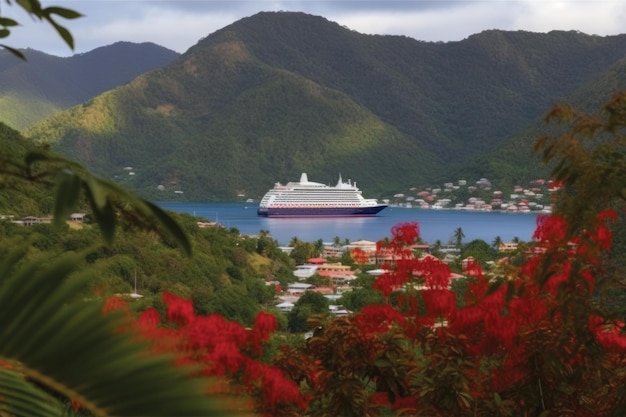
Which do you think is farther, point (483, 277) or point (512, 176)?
point (512, 176)

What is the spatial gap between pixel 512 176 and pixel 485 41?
57503 millimetres

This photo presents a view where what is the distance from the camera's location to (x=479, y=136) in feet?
312

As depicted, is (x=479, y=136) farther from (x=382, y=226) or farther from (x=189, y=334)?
(x=189, y=334)

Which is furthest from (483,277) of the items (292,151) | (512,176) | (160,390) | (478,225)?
(292,151)

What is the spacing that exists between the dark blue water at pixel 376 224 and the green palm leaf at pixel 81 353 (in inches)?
1509

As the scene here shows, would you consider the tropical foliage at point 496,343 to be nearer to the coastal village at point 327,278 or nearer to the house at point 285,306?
the coastal village at point 327,278

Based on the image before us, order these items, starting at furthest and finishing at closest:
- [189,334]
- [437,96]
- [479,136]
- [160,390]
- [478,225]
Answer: [437,96] → [479,136] → [478,225] → [189,334] → [160,390]

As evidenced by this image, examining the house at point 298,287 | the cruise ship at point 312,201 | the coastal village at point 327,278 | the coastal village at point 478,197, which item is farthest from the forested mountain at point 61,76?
the house at point 298,287

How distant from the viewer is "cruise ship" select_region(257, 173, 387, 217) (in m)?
→ 53.9

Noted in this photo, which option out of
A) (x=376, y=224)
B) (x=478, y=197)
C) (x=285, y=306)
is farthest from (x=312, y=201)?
(x=285, y=306)

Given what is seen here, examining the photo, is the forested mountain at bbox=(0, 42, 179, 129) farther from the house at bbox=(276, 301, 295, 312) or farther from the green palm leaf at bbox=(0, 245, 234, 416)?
the green palm leaf at bbox=(0, 245, 234, 416)

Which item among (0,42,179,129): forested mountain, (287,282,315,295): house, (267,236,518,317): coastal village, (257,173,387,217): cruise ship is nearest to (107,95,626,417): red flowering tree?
(267,236,518,317): coastal village

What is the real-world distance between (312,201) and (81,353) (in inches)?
2108

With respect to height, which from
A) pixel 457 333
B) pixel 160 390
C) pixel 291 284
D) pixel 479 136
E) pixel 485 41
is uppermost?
pixel 485 41
